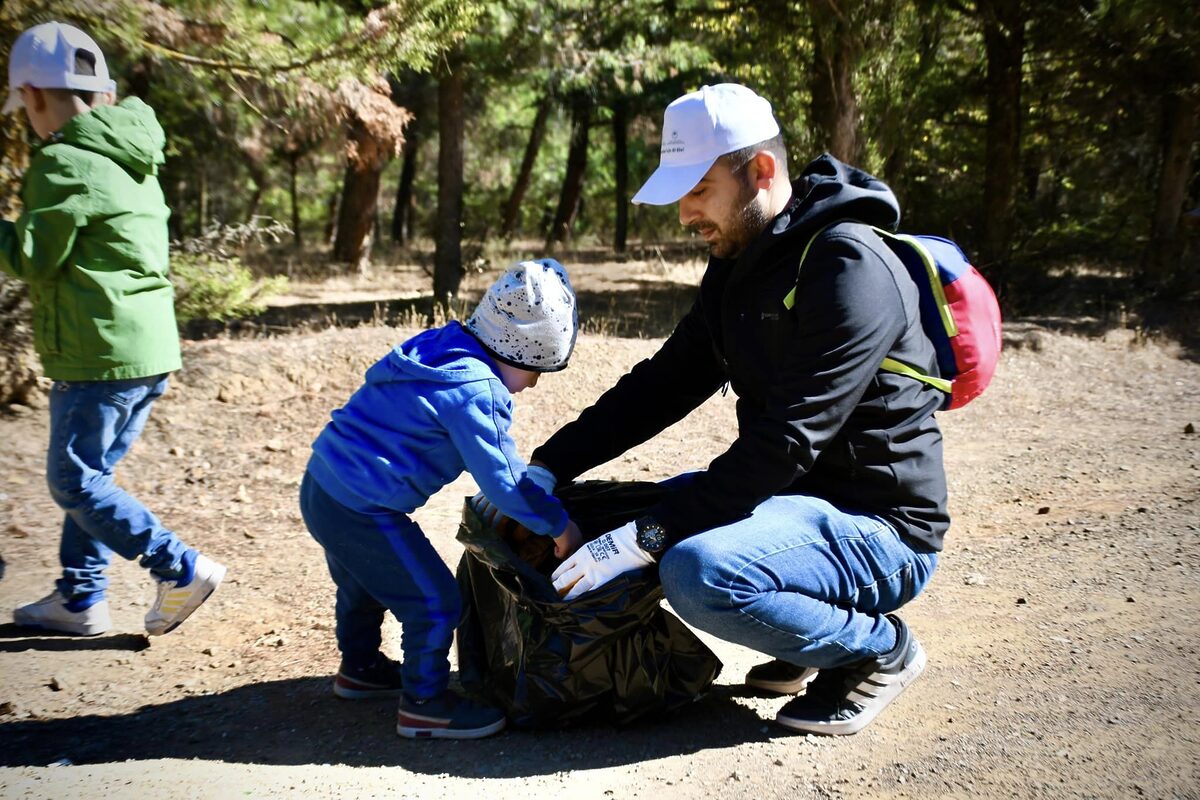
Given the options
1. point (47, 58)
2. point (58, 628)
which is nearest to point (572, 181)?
point (47, 58)

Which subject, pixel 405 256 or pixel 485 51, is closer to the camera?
pixel 485 51

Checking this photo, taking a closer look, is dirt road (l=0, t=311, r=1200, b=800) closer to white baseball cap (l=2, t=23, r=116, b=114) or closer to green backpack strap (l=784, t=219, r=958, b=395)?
green backpack strap (l=784, t=219, r=958, b=395)

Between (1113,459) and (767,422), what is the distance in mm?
4138

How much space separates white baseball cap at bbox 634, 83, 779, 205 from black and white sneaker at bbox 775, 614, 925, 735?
1.50 meters

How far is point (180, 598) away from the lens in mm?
3977

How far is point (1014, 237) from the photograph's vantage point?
12844 millimetres

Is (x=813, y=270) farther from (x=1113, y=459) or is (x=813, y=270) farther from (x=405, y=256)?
(x=405, y=256)

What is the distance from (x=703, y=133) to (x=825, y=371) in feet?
2.56

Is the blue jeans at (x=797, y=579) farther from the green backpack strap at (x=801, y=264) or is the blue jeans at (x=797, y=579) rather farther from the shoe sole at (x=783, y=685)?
the green backpack strap at (x=801, y=264)

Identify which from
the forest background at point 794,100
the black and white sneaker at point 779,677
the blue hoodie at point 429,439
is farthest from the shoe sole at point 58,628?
the forest background at point 794,100

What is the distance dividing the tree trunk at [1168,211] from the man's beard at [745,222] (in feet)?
34.9

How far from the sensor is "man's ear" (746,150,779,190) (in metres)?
3.10

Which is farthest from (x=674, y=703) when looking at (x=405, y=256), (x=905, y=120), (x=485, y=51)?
(x=405, y=256)

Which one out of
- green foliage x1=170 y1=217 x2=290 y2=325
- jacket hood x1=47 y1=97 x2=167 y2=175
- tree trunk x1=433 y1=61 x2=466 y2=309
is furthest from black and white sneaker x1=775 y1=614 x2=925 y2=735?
tree trunk x1=433 y1=61 x2=466 y2=309
